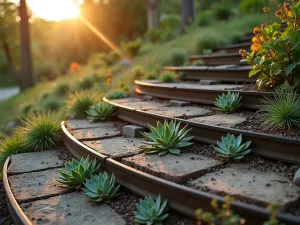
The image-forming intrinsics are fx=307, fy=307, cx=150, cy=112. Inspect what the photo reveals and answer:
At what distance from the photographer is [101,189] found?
3.00 meters

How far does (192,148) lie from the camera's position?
3.55m

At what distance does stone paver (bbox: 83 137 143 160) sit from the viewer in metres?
3.59

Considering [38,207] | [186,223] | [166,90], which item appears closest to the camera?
[186,223]

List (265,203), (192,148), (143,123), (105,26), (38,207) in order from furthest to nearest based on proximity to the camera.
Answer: (105,26) < (143,123) < (192,148) < (38,207) < (265,203)

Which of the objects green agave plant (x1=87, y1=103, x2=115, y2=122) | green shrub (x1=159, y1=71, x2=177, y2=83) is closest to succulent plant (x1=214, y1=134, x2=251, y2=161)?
green agave plant (x1=87, y1=103, x2=115, y2=122)

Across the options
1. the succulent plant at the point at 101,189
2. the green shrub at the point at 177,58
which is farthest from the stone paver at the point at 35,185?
the green shrub at the point at 177,58

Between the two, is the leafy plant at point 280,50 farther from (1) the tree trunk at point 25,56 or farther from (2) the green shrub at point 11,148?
(1) the tree trunk at point 25,56

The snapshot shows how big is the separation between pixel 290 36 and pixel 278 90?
645 mm

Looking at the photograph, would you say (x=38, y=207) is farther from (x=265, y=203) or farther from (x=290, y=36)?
(x=290, y=36)

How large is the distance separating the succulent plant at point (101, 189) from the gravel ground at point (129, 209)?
8cm

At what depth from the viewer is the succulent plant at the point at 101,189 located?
3.00m

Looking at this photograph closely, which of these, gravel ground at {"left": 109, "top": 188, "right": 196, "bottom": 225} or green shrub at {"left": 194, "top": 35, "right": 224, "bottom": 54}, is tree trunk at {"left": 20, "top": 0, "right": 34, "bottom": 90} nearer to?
green shrub at {"left": 194, "top": 35, "right": 224, "bottom": 54}

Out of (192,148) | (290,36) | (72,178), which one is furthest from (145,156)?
(290,36)

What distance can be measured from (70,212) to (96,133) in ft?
6.10
